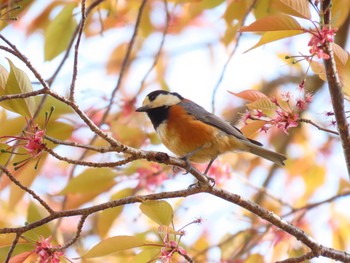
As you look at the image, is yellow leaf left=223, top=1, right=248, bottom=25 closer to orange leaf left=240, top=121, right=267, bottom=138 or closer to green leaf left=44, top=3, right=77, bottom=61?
green leaf left=44, top=3, right=77, bottom=61

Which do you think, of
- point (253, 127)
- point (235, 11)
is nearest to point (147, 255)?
point (253, 127)

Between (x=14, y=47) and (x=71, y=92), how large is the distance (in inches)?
6.9

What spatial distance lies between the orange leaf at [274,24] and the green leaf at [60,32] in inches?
44.2

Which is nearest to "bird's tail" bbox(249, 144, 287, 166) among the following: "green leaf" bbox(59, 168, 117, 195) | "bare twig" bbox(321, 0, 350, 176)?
"green leaf" bbox(59, 168, 117, 195)

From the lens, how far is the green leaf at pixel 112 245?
1655mm

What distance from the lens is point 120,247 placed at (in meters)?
→ 1.69

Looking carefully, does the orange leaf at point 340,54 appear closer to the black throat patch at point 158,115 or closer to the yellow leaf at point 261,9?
the yellow leaf at point 261,9

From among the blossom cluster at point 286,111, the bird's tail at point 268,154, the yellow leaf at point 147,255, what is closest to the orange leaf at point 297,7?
the blossom cluster at point 286,111

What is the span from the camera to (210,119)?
8.78 feet

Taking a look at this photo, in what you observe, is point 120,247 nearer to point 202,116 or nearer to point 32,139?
point 32,139

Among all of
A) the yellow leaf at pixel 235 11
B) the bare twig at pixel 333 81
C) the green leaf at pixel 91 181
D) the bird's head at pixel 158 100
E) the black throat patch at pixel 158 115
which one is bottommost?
the bare twig at pixel 333 81

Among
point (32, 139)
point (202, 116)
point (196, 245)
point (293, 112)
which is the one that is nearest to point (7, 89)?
point (32, 139)

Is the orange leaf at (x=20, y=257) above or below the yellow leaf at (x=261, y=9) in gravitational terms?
below

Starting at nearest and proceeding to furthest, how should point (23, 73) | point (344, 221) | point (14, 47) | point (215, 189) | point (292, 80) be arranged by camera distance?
point (14, 47), point (23, 73), point (215, 189), point (344, 221), point (292, 80)
